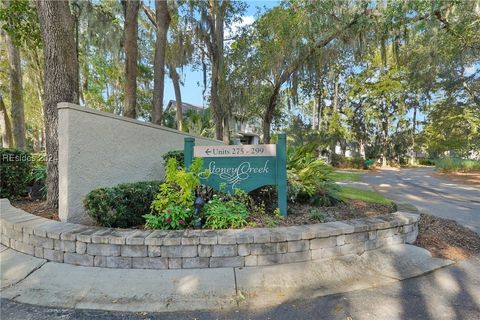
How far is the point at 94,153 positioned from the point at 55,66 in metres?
1.58

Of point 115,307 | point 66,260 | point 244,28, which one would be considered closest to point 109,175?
point 66,260

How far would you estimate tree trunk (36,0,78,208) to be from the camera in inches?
170

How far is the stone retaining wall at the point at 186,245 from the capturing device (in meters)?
2.85

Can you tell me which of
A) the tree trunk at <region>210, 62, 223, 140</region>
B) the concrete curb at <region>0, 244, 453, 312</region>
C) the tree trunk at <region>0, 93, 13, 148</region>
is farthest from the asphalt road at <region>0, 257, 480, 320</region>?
the tree trunk at <region>0, 93, 13, 148</region>

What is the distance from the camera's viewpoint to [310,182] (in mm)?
4938

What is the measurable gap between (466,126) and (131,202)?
90.0 ft

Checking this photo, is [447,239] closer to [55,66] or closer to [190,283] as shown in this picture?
[190,283]

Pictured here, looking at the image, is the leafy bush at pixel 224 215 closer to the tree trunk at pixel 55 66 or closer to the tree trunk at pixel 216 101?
the tree trunk at pixel 55 66

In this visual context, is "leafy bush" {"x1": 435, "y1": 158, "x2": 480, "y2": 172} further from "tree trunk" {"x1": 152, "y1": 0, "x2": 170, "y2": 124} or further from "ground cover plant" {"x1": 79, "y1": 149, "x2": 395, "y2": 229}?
"tree trunk" {"x1": 152, "y1": 0, "x2": 170, "y2": 124}

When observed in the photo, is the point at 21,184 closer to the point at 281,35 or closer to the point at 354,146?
the point at 281,35

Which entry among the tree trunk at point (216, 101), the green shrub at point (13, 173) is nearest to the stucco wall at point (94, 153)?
the green shrub at point (13, 173)

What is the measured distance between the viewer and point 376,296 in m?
2.52

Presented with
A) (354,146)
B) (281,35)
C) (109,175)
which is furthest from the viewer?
(354,146)

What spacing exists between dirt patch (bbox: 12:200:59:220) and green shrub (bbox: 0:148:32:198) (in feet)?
1.06
